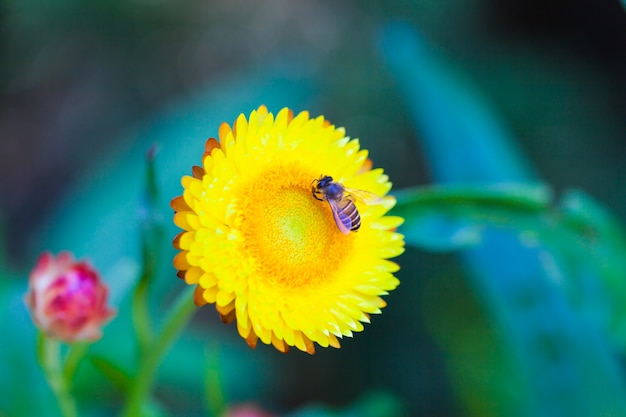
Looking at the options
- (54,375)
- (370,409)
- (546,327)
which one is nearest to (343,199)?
(54,375)

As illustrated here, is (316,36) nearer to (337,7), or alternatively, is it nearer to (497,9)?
(337,7)

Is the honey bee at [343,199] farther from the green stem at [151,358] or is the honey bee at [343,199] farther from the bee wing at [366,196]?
the green stem at [151,358]

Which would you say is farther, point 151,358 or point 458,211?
point 458,211

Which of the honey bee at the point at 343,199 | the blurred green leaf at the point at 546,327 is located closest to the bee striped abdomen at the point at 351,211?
the honey bee at the point at 343,199

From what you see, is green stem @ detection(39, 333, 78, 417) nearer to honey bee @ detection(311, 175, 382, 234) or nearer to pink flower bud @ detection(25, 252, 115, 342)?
pink flower bud @ detection(25, 252, 115, 342)

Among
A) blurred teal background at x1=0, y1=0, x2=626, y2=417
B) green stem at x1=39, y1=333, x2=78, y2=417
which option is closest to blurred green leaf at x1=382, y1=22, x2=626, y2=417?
blurred teal background at x1=0, y1=0, x2=626, y2=417

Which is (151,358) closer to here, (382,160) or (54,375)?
(54,375)
